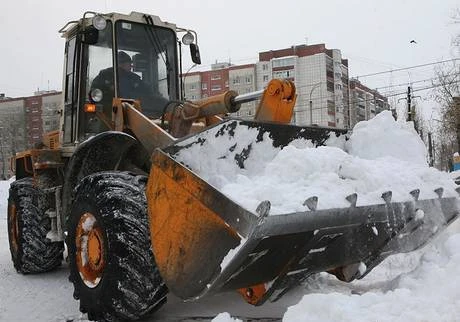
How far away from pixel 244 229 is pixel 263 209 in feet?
0.54

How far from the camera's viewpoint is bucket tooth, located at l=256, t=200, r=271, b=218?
3145mm

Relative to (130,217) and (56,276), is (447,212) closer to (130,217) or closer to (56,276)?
(130,217)

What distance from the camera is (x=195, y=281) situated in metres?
3.51

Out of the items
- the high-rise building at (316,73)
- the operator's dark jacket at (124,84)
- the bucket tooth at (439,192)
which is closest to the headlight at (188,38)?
the operator's dark jacket at (124,84)

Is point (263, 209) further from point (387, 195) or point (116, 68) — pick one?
point (116, 68)

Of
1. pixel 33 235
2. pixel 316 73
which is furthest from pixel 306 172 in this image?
pixel 316 73

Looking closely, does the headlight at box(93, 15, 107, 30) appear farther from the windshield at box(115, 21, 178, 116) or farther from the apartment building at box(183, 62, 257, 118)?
the apartment building at box(183, 62, 257, 118)

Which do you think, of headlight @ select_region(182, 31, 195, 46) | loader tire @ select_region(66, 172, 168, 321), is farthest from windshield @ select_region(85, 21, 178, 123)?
loader tire @ select_region(66, 172, 168, 321)

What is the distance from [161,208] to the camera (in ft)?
12.1

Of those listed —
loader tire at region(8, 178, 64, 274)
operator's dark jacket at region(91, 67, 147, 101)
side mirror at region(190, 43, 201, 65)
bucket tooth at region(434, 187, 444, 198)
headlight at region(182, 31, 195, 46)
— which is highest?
headlight at region(182, 31, 195, 46)

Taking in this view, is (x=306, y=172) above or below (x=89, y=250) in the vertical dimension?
above

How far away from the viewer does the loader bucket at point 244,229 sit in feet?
10.8

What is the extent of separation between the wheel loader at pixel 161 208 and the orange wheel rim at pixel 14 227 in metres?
0.45

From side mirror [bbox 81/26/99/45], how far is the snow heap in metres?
2.36
